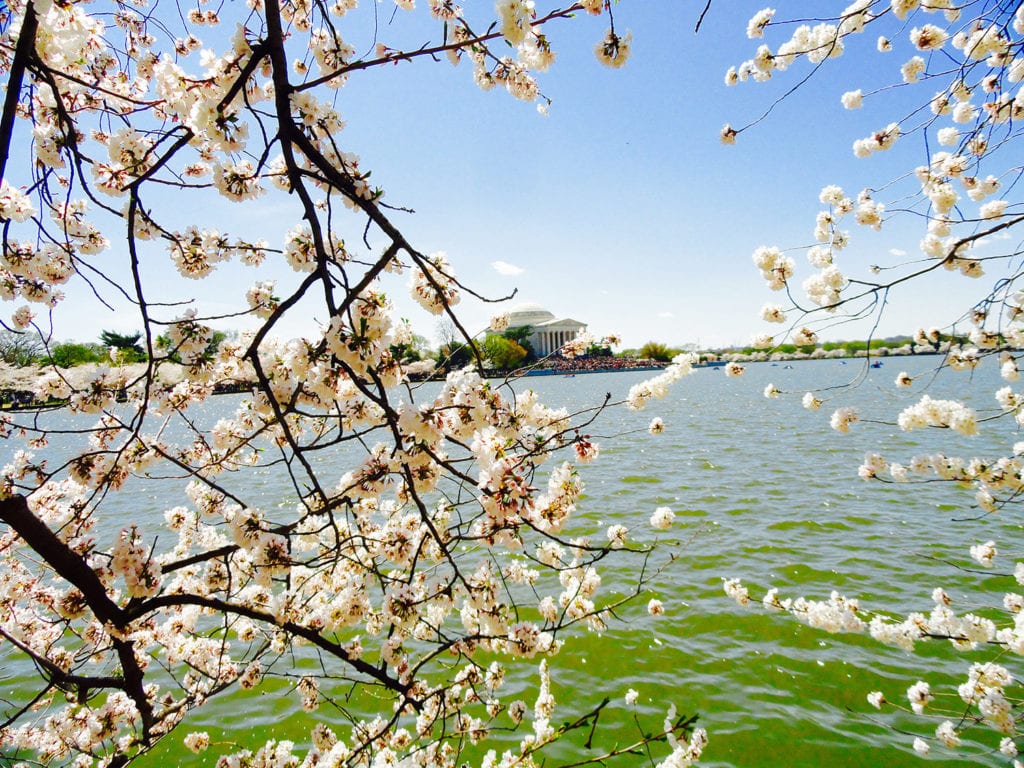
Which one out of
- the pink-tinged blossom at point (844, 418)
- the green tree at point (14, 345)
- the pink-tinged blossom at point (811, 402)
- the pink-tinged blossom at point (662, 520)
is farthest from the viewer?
the pink-tinged blossom at point (662, 520)

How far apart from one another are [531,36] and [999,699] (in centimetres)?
492

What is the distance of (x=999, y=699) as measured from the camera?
3.25 meters

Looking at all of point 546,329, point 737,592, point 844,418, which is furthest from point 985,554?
point 546,329

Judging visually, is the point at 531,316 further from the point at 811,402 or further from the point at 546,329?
the point at 811,402

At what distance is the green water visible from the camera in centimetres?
420

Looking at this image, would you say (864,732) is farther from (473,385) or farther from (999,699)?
(473,385)

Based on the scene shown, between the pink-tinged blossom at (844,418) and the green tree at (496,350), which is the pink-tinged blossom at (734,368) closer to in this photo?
the pink-tinged blossom at (844,418)

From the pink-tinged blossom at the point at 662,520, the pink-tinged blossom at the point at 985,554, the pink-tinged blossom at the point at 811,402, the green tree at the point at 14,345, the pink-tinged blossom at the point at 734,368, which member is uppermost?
the green tree at the point at 14,345

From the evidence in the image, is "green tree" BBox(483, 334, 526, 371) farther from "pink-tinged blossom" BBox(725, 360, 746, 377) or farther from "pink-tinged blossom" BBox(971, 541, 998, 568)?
"pink-tinged blossom" BBox(971, 541, 998, 568)

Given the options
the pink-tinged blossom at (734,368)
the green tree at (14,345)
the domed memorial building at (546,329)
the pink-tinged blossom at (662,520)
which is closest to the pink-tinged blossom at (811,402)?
the pink-tinged blossom at (734,368)

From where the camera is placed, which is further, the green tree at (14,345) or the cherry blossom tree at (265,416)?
the green tree at (14,345)

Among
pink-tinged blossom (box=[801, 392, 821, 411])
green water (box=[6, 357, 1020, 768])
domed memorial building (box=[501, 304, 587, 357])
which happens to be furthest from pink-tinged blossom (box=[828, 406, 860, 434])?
domed memorial building (box=[501, 304, 587, 357])

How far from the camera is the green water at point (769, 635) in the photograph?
13.8 ft

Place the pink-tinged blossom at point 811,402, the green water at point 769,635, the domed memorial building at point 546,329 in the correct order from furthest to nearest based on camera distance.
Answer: the domed memorial building at point 546,329, the pink-tinged blossom at point 811,402, the green water at point 769,635
